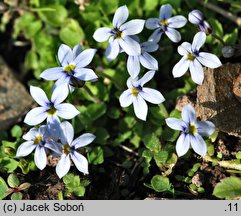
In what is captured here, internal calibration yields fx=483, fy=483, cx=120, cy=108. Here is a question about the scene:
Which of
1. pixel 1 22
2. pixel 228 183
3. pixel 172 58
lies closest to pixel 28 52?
pixel 1 22

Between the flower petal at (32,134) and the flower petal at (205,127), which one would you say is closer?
the flower petal at (205,127)

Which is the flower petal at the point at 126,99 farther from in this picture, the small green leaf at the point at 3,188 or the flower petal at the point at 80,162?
the small green leaf at the point at 3,188

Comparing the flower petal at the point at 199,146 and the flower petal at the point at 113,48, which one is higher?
the flower petal at the point at 113,48

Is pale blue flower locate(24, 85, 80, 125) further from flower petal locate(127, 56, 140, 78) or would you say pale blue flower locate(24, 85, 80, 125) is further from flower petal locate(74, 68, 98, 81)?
flower petal locate(127, 56, 140, 78)

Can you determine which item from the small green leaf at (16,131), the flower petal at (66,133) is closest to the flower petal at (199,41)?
the flower petal at (66,133)

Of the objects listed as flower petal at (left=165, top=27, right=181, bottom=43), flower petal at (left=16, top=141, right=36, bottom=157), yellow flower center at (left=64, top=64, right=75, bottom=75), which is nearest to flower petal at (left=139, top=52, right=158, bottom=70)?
flower petal at (left=165, top=27, right=181, bottom=43)

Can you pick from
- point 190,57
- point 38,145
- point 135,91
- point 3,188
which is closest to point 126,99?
point 135,91

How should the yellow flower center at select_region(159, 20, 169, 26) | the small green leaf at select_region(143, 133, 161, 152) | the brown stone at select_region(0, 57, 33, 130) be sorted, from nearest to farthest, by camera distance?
the small green leaf at select_region(143, 133, 161, 152) → the yellow flower center at select_region(159, 20, 169, 26) → the brown stone at select_region(0, 57, 33, 130)

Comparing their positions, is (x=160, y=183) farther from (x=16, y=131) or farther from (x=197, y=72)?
(x=16, y=131)
